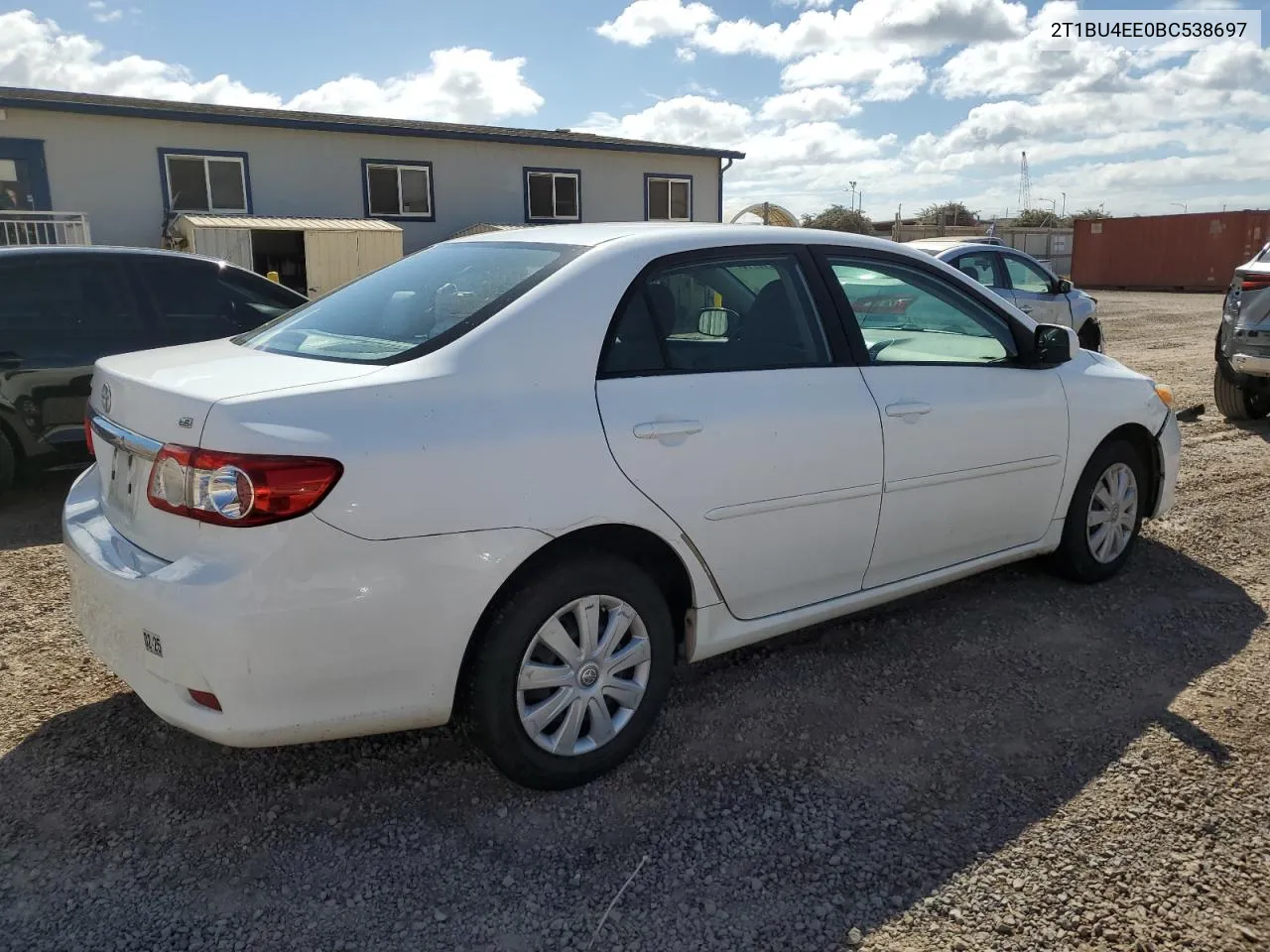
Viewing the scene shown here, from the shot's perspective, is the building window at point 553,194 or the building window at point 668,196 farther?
the building window at point 668,196

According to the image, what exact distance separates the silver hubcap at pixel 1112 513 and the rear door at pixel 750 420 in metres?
1.57

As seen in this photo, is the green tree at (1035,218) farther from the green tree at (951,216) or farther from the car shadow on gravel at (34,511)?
the car shadow on gravel at (34,511)

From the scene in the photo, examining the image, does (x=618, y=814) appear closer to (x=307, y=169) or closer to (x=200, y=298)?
(x=200, y=298)

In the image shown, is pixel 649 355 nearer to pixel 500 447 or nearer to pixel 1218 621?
pixel 500 447

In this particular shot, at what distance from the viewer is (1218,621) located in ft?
13.7

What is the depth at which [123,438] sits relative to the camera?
108 inches

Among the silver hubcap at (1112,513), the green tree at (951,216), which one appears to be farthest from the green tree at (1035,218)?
the silver hubcap at (1112,513)

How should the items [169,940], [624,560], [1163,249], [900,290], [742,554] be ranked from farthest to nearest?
[1163,249] → [900,290] → [742,554] → [624,560] → [169,940]

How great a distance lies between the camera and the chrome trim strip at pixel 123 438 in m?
2.58

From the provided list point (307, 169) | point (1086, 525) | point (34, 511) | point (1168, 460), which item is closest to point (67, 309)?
point (34, 511)

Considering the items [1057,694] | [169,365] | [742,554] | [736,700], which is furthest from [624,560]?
[1057,694]

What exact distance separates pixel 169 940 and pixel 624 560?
1480 mm

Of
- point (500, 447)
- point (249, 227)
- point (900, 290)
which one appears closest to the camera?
point (500, 447)

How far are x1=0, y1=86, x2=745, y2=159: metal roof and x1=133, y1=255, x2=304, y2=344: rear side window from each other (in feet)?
36.8
